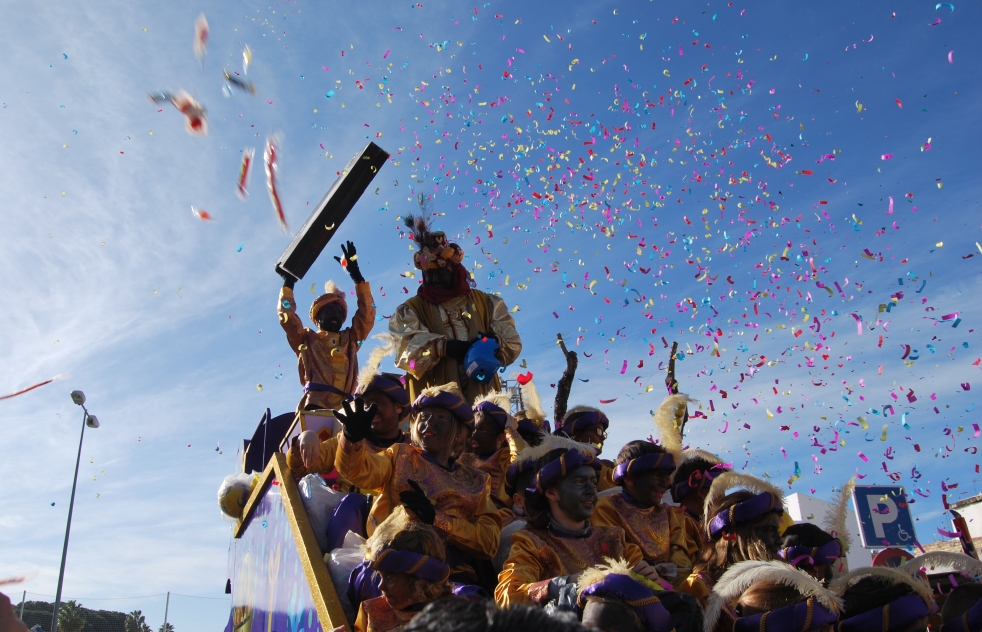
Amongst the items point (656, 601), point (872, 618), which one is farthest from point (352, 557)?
point (872, 618)

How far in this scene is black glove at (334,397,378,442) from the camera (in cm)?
383

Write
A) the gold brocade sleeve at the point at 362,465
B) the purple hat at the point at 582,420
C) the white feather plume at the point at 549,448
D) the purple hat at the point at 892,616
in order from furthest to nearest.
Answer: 1. the purple hat at the point at 582,420
2. the white feather plume at the point at 549,448
3. the gold brocade sleeve at the point at 362,465
4. the purple hat at the point at 892,616

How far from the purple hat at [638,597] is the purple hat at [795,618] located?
12.7 inches

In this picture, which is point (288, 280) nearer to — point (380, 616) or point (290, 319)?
point (290, 319)

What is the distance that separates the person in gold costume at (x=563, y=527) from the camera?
3.78 meters

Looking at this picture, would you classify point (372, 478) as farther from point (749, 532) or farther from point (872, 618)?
point (872, 618)

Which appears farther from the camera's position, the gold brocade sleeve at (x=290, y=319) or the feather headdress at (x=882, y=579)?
the gold brocade sleeve at (x=290, y=319)

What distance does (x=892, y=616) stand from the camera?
304cm

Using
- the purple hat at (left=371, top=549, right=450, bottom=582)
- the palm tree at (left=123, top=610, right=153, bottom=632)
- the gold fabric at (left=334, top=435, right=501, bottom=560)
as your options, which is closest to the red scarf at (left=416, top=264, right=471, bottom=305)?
the gold fabric at (left=334, top=435, right=501, bottom=560)

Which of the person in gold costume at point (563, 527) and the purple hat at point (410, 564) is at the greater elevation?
the person in gold costume at point (563, 527)

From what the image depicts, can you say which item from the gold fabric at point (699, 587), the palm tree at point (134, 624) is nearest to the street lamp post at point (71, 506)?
the palm tree at point (134, 624)

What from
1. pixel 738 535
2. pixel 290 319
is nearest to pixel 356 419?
pixel 738 535

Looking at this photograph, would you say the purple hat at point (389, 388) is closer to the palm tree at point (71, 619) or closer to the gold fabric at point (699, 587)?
the gold fabric at point (699, 587)

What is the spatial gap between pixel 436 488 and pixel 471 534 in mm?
354
